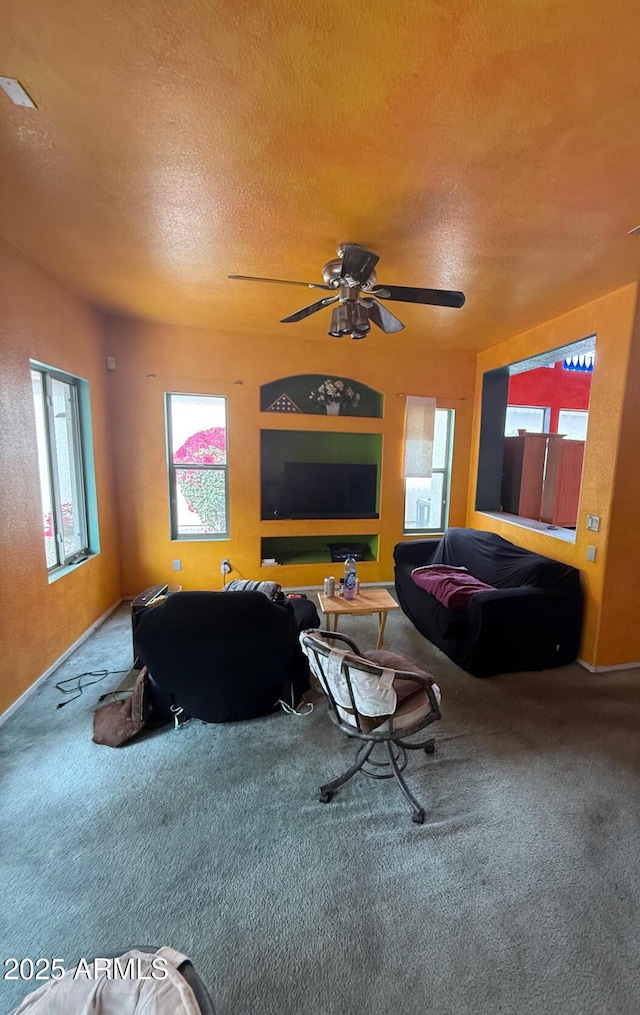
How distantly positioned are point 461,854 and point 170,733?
5.18ft

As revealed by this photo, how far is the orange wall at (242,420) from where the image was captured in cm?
393

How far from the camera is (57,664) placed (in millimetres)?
2836

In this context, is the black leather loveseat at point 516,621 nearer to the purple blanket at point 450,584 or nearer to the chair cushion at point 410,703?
the purple blanket at point 450,584

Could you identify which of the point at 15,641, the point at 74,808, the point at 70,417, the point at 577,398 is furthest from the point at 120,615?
the point at 577,398

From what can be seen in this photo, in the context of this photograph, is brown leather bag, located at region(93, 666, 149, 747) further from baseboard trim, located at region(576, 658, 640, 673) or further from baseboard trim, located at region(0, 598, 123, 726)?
baseboard trim, located at region(576, 658, 640, 673)

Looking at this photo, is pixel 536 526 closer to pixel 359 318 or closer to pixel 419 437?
pixel 419 437

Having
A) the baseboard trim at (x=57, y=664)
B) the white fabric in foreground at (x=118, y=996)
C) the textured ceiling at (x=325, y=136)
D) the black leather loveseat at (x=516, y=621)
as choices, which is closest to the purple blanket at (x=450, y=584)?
the black leather loveseat at (x=516, y=621)

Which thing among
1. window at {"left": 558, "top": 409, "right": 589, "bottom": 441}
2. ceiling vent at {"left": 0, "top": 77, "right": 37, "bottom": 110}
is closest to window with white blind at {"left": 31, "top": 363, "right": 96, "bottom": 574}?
ceiling vent at {"left": 0, "top": 77, "right": 37, "bottom": 110}

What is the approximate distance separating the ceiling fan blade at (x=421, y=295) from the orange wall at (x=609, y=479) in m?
1.43

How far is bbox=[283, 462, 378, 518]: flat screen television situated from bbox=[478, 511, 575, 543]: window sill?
4.40 ft

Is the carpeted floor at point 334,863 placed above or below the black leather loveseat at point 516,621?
below

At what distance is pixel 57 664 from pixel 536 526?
4.19m

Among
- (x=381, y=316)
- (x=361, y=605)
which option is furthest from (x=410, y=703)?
(x=381, y=316)

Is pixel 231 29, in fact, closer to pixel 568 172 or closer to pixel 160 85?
pixel 160 85
